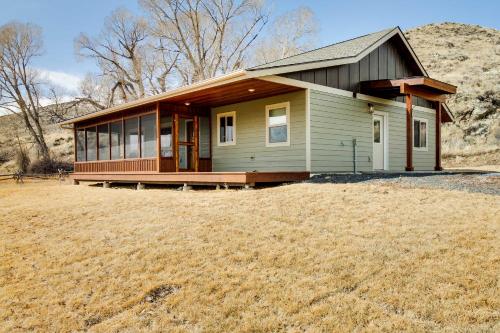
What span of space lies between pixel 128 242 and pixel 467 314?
3.83 metres

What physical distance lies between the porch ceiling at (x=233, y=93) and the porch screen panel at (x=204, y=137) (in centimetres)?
78

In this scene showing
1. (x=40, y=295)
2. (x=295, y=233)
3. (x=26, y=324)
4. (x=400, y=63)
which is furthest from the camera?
(x=400, y=63)

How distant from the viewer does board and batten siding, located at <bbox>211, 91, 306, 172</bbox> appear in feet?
35.3

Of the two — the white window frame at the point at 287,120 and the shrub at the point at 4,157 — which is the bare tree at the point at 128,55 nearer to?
the shrub at the point at 4,157

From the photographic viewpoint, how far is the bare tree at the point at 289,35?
28016 mm

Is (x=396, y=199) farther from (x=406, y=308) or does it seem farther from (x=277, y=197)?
(x=406, y=308)

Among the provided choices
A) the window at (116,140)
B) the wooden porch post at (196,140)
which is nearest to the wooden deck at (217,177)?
the window at (116,140)

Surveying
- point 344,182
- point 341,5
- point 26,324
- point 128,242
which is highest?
point 341,5

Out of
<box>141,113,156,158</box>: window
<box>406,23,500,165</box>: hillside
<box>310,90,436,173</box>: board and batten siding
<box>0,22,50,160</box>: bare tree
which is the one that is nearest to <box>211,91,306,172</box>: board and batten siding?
<box>310,90,436,173</box>: board and batten siding

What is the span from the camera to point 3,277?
15.0 ft

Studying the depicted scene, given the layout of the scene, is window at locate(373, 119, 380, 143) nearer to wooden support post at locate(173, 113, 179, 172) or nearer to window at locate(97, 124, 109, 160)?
wooden support post at locate(173, 113, 179, 172)

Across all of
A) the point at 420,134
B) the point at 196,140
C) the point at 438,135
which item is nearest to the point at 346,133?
the point at 438,135

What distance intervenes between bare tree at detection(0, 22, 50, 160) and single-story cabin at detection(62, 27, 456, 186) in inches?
693

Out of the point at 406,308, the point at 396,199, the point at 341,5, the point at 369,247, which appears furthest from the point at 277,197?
the point at 341,5
